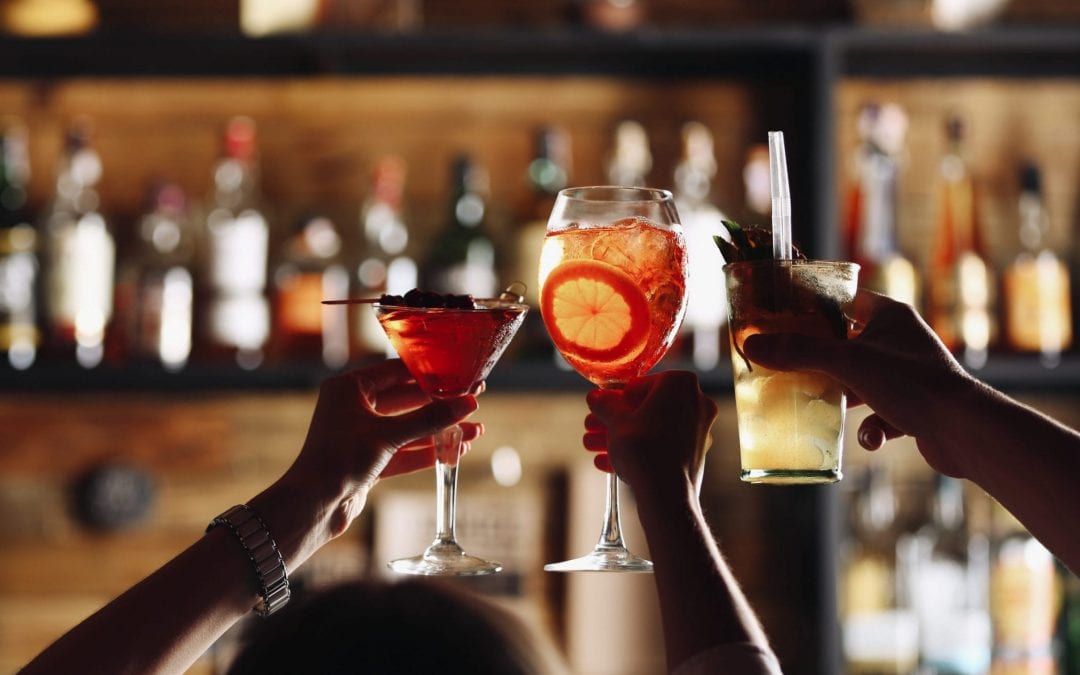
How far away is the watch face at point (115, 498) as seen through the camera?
2.04m

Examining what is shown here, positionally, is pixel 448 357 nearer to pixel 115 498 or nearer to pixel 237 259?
pixel 237 259

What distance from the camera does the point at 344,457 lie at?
876mm

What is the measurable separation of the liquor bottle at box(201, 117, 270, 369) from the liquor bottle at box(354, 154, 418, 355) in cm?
17

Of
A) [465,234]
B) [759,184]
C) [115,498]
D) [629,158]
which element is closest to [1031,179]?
[759,184]

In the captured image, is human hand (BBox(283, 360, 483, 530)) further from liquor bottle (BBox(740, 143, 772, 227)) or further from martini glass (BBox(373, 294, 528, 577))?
liquor bottle (BBox(740, 143, 772, 227))

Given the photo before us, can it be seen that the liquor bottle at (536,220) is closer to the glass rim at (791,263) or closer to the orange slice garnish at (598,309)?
the orange slice garnish at (598,309)

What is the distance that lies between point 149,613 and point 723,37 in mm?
1366

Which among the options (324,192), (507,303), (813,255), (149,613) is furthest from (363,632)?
(324,192)

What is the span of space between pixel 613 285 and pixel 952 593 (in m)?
1.25

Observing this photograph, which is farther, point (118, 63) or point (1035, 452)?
point (118, 63)

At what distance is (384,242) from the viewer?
6.64 feet

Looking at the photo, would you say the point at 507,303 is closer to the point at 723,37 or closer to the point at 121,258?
the point at 723,37

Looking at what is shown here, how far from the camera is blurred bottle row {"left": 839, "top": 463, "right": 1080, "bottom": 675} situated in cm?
186

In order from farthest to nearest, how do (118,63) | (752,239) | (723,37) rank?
(118,63)
(723,37)
(752,239)
